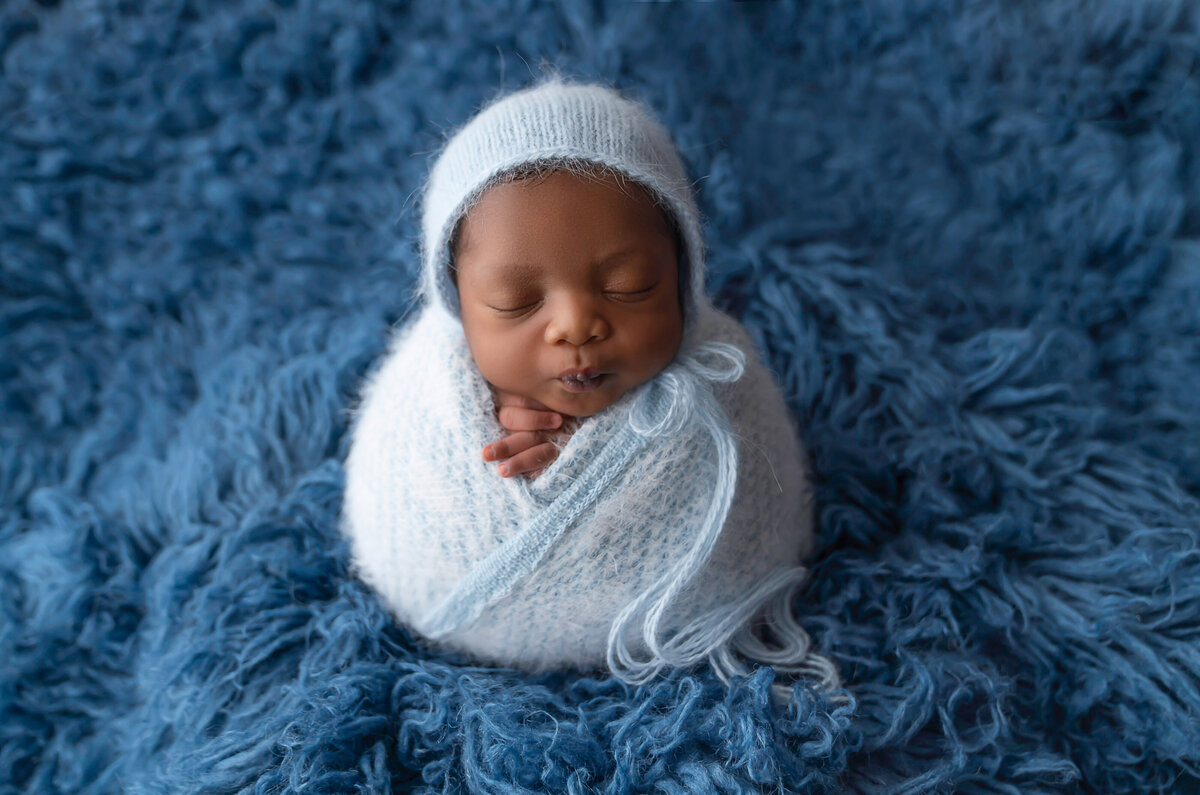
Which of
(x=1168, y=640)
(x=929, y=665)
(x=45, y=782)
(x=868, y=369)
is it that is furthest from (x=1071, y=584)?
(x=45, y=782)

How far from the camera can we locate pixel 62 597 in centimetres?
104

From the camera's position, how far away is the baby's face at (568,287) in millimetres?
788

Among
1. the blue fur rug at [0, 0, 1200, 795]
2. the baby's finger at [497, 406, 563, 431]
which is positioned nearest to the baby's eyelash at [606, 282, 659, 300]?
the baby's finger at [497, 406, 563, 431]

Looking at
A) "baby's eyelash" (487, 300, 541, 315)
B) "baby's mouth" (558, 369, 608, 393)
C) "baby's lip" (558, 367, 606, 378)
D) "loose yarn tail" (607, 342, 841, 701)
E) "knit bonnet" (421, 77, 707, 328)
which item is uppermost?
"knit bonnet" (421, 77, 707, 328)

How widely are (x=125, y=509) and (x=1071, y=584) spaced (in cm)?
102

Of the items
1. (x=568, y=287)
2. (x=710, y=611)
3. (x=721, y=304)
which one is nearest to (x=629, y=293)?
(x=568, y=287)

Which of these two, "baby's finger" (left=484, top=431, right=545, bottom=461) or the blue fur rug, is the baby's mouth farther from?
the blue fur rug

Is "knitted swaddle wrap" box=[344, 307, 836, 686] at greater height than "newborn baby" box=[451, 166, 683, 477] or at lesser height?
lesser

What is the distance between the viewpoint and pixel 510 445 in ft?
2.73

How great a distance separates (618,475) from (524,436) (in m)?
0.09

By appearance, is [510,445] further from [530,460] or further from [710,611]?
[710,611]

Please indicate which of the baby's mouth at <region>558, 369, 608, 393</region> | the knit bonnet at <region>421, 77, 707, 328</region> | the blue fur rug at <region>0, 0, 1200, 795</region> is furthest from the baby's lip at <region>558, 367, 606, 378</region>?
the blue fur rug at <region>0, 0, 1200, 795</region>

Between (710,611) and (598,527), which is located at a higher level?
(598,527)

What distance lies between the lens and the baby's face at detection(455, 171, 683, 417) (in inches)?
31.0
